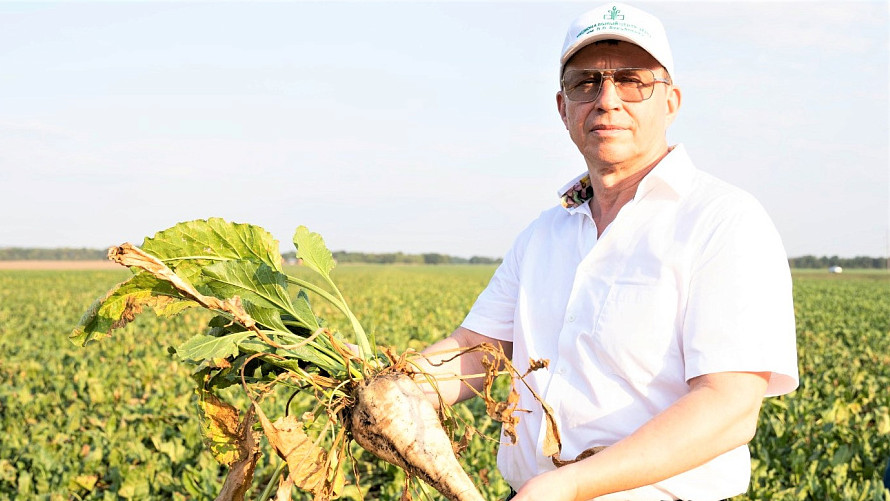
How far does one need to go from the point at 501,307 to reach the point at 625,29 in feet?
3.05

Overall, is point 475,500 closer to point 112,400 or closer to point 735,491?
point 735,491

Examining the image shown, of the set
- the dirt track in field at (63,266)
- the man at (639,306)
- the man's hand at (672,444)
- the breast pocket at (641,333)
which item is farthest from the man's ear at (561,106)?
the dirt track in field at (63,266)

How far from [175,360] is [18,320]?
9.68m

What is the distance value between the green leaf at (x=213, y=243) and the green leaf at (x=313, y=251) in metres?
0.09

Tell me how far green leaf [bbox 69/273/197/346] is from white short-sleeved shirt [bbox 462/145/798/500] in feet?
3.23

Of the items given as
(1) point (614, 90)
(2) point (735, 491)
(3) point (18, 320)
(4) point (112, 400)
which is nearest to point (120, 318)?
(1) point (614, 90)

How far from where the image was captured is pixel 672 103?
225 cm

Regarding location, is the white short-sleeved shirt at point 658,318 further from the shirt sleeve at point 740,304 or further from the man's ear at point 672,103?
the man's ear at point 672,103

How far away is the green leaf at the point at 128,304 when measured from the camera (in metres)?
1.96

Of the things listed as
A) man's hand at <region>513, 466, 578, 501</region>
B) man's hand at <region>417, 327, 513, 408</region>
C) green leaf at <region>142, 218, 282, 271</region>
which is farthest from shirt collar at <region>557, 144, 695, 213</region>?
green leaf at <region>142, 218, 282, 271</region>

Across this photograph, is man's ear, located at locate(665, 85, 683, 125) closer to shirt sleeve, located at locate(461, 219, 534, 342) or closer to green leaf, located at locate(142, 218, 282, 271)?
shirt sleeve, located at locate(461, 219, 534, 342)

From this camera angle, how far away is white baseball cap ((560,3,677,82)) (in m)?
2.05

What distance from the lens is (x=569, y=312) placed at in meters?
2.05

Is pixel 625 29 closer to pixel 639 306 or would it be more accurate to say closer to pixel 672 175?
A: pixel 672 175
